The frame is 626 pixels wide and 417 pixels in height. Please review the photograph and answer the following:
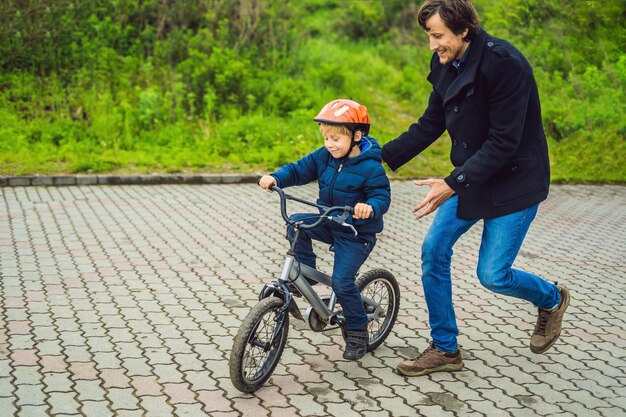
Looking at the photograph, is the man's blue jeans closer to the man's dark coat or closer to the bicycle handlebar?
the man's dark coat

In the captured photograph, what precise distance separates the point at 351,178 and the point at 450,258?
2.52ft

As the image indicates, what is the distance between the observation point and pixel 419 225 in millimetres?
10820

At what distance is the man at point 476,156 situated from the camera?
4.65 m

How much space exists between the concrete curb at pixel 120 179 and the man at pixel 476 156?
8200mm

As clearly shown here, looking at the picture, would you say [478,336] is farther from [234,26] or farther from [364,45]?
[364,45]

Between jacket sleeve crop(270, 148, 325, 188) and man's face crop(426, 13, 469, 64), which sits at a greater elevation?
man's face crop(426, 13, 469, 64)

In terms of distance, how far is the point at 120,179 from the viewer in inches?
507

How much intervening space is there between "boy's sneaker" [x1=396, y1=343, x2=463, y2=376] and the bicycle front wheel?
2.65 feet

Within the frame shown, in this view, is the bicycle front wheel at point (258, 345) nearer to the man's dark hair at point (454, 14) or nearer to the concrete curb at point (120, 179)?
the man's dark hair at point (454, 14)

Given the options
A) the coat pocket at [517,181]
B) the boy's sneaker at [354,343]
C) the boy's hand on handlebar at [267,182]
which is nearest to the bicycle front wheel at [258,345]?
the boy's sneaker at [354,343]

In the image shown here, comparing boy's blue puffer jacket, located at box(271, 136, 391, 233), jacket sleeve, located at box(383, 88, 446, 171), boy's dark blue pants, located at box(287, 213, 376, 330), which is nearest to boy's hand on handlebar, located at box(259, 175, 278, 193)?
boy's blue puffer jacket, located at box(271, 136, 391, 233)

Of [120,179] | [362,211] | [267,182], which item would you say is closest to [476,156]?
[362,211]

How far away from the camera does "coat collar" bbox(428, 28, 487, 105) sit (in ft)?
15.4

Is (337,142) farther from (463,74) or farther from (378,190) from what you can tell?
(463,74)
